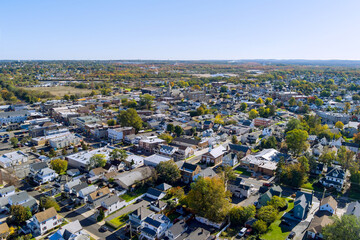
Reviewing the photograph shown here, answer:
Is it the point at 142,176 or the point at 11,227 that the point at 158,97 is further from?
the point at 11,227

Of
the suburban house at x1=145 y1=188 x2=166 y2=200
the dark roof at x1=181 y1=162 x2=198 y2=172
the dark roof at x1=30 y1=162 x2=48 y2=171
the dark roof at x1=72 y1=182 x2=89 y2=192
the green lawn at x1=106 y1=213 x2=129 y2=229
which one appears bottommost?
the green lawn at x1=106 y1=213 x2=129 y2=229

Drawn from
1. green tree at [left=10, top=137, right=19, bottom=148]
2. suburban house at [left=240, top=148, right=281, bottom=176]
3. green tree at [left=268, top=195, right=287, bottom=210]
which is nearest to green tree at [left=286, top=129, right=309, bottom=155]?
suburban house at [left=240, top=148, right=281, bottom=176]

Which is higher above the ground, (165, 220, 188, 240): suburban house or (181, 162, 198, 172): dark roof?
(181, 162, 198, 172): dark roof

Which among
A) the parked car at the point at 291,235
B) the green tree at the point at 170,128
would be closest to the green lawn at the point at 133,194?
the parked car at the point at 291,235

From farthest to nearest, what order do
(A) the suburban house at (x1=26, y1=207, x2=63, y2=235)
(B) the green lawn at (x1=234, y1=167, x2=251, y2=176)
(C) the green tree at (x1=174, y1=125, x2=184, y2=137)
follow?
(C) the green tree at (x1=174, y1=125, x2=184, y2=137)
(B) the green lawn at (x1=234, y1=167, x2=251, y2=176)
(A) the suburban house at (x1=26, y1=207, x2=63, y2=235)

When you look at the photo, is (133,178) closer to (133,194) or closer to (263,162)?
(133,194)

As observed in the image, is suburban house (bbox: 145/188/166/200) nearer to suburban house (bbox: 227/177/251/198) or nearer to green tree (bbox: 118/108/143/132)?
suburban house (bbox: 227/177/251/198)

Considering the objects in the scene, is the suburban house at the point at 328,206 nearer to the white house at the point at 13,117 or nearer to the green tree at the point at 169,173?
the green tree at the point at 169,173
